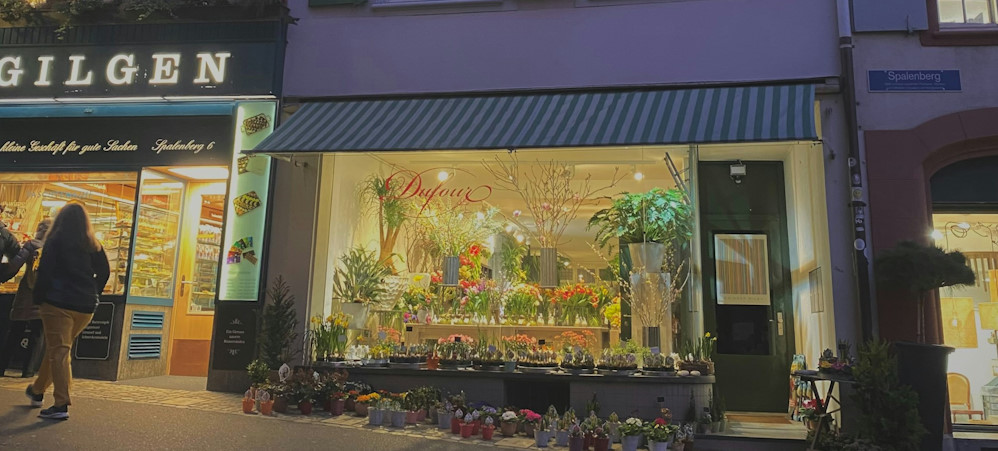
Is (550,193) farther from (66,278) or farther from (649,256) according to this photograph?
(66,278)

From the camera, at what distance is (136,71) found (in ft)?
30.7

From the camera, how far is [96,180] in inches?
389

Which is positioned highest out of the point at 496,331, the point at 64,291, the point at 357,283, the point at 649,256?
the point at 649,256

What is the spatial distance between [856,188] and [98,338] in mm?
9352

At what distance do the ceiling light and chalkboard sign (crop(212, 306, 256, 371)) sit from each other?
7.25 feet

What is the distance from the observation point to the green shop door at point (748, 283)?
Result: 28.1 ft

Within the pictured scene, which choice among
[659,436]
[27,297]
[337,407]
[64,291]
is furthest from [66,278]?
[659,436]

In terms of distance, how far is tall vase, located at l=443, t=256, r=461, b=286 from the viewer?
8.75 metres

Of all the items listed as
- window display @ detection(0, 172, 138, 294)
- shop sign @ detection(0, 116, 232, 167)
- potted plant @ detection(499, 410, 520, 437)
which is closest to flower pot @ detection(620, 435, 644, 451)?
potted plant @ detection(499, 410, 520, 437)

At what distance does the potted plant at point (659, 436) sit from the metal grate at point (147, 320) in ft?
22.8

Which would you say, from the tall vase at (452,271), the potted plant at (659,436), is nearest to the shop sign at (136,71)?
the tall vase at (452,271)

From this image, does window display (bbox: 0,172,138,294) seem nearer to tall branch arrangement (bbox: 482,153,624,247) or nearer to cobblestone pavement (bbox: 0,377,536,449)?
cobblestone pavement (bbox: 0,377,536,449)

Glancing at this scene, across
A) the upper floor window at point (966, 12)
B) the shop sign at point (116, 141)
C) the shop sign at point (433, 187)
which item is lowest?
the shop sign at point (433, 187)

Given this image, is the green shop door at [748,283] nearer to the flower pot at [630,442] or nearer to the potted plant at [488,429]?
the flower pot at [630,442]
